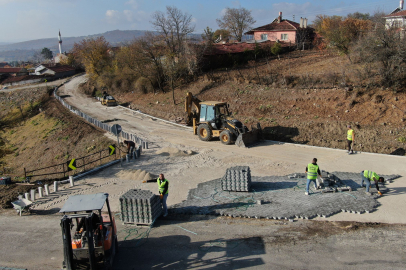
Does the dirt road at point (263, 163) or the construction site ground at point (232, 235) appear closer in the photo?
the construction site ground at point (232, 235)

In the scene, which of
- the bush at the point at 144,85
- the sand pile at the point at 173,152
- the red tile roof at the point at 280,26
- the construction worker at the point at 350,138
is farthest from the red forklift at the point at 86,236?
the red tile roof at the point at 280,26

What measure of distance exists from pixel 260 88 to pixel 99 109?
18862mm

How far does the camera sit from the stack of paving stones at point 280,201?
12.3m

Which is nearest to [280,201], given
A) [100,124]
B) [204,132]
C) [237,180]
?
[237,180]

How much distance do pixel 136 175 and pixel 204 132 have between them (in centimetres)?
718

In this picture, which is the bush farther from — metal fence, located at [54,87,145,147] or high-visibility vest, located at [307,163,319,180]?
high-visibility vest, located at [307,163,319,180]

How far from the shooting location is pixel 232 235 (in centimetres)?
1106

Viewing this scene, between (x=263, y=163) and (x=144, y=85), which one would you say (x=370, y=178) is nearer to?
(x=263, y=163)

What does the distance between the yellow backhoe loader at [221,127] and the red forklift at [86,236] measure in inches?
509

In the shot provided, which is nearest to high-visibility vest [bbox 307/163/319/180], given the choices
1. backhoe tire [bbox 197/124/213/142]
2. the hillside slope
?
the hillside slope

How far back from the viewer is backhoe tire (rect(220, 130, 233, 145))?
2134cm

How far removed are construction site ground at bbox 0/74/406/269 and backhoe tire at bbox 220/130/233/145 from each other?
4.13 metres

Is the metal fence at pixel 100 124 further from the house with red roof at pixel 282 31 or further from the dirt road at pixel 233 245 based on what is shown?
the house with red roof at pixel 282 31


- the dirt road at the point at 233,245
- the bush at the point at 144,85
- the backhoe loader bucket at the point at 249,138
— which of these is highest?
the bush at the point at 144,85
